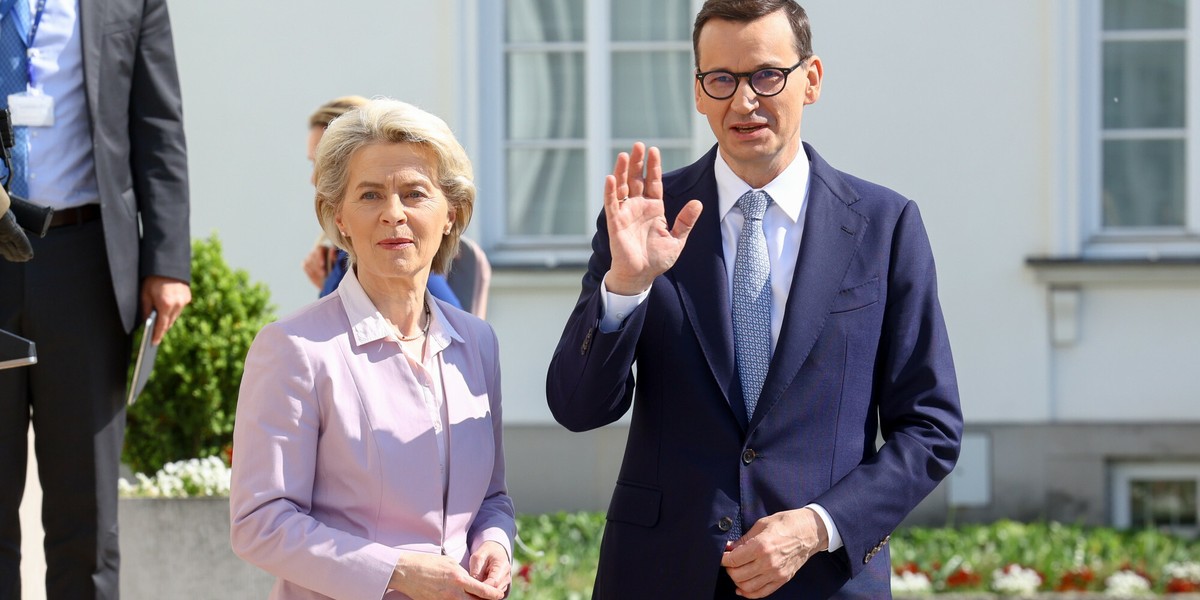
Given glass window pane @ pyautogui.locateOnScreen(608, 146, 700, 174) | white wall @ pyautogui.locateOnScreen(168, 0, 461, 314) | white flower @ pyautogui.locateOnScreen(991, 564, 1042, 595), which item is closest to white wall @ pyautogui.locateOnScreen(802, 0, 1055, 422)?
glass window pane @ pyautogui.locateOnScreen(608, 146, 700, 174)

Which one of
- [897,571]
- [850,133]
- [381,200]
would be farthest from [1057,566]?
[381,200]

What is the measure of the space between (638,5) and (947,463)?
5.28m

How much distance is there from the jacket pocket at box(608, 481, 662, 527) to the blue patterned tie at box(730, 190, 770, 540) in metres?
0.15

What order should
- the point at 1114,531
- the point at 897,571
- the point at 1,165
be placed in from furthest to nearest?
the point at 1114,531, the point at 897,571, the point at 1,165

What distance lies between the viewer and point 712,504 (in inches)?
102

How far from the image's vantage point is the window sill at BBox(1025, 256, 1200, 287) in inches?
282

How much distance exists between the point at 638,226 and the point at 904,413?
1.96ft

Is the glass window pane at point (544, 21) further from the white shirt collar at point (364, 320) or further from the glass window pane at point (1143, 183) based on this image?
the white shirt collar at point (364, 320)

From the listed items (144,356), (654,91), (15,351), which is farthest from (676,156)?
(15,351)

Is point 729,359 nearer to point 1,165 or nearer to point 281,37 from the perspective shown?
point 1,165

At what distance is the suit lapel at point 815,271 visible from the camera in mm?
2574

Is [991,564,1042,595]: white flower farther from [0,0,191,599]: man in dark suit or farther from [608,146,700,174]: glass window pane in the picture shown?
[0,0,191,599]: man in dark suit

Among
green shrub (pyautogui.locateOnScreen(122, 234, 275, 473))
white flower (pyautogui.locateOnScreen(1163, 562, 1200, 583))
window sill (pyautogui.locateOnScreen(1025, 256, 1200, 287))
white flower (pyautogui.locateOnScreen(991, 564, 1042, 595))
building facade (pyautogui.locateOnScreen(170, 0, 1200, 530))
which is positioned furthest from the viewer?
building facade (pyautogui.locateOnScreen(170, 0, 1200, 530))

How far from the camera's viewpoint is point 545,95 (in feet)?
25.0
